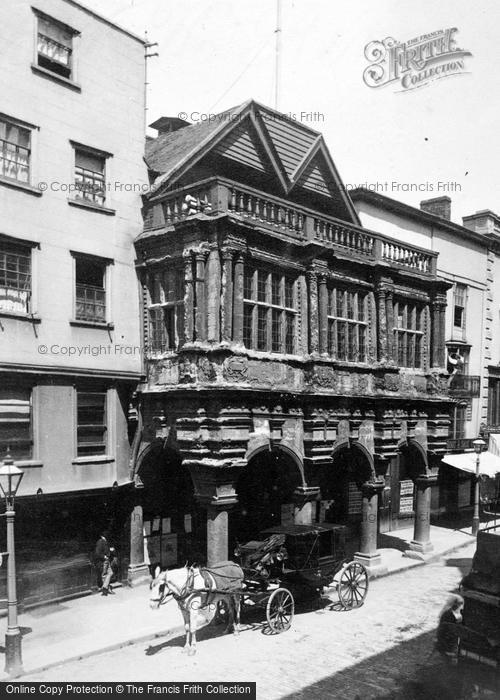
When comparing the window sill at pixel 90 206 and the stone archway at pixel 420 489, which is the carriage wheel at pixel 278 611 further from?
the window sill at pixel 90 206

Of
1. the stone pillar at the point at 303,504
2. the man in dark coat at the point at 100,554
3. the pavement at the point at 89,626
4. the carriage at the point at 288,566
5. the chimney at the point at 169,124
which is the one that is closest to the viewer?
the pavement at the point at 89,626

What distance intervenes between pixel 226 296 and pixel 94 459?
5.93 m

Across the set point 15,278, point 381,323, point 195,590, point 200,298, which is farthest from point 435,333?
point 15,278

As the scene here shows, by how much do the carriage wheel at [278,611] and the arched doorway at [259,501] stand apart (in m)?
6.68

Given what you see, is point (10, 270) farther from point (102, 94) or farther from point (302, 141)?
point (302, 141)

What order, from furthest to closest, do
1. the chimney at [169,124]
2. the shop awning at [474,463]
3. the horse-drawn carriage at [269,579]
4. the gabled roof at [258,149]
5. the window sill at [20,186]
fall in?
1. the shop awning at [474,463]
2. the chimney at [169,124]
3. the gabled roof at [258,149]
4. the window sill at [20,186]
5. the horse-drawn carriage at [269,579]

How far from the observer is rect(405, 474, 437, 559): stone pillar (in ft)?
81.1

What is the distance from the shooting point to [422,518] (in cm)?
2497

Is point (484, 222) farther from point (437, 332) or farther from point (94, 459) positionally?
point (94, 459)

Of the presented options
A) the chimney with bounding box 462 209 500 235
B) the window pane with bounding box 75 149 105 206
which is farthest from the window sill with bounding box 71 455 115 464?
the chimney with bounding box 462 209 500 235

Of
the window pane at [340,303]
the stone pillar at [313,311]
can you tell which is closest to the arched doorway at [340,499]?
the window pane at [340,303]

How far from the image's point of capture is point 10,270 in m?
17.0

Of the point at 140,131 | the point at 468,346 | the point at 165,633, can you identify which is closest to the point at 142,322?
the point at 140,131

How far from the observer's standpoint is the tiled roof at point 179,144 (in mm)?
21250
